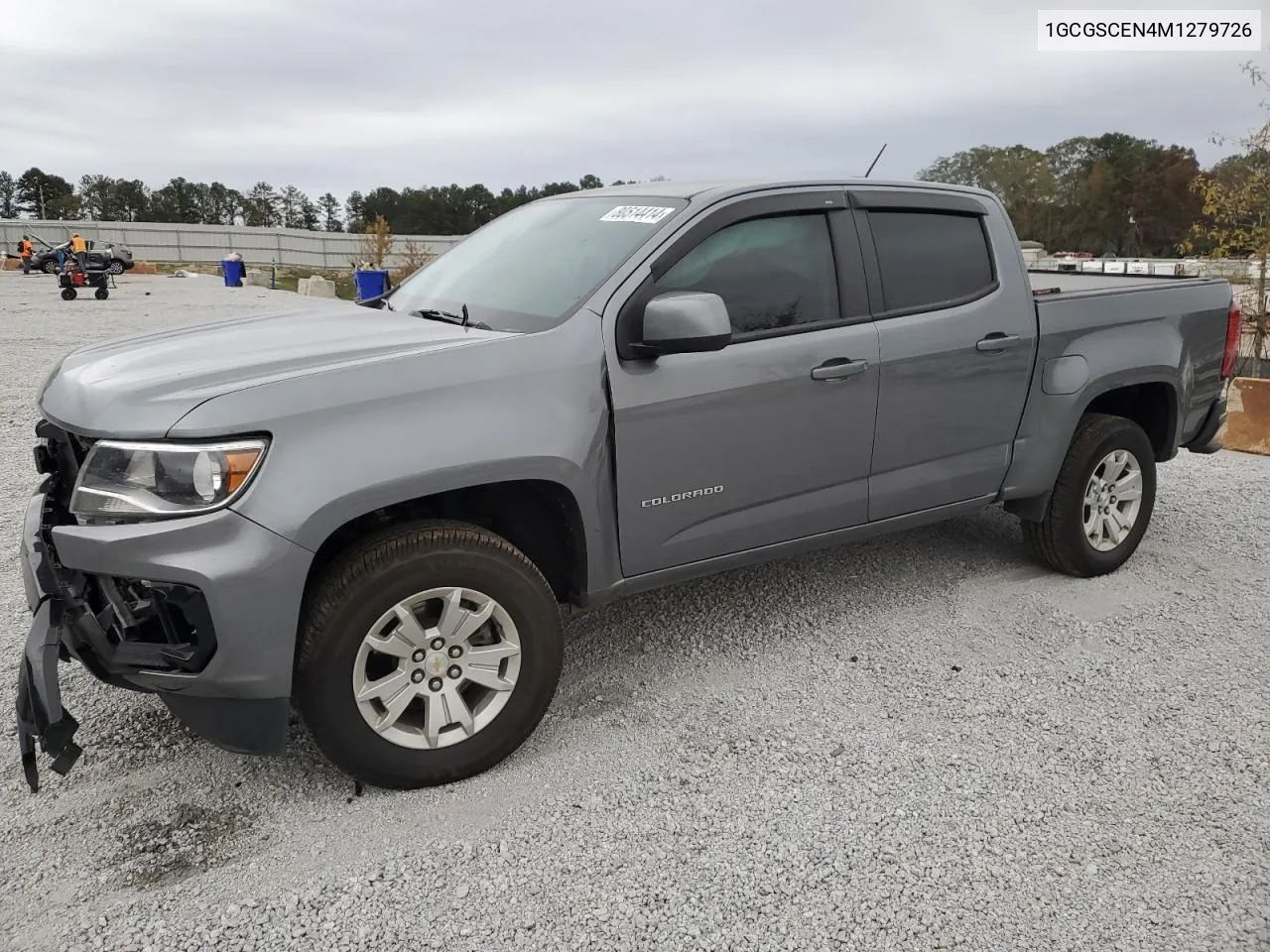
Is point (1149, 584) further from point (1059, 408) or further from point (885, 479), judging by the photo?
point (885, 479)

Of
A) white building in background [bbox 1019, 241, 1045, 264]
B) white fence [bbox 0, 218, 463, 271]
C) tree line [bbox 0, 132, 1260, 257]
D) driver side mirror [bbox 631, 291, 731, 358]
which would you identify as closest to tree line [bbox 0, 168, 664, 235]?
tree line [bbox 0, 132, 1260, 257]

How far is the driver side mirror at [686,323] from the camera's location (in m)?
3.05

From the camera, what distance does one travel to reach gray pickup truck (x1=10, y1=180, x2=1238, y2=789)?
262 cm

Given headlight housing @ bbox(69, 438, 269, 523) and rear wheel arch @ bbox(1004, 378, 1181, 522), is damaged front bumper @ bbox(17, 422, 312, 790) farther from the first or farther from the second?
rear wheel arch @ bbox(1004, 378, 1181, 522)

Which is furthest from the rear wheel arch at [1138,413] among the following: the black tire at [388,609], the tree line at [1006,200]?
the tree line at [1006,200]

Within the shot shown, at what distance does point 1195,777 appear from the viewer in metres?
3.07

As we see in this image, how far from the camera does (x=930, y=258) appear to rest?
159 inches

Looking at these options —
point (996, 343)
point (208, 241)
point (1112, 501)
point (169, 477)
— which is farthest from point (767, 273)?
point (208, 241)

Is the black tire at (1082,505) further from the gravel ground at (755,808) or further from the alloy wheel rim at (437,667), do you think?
the alloy wheel rim at (437,667)

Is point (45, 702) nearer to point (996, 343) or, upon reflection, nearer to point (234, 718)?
point (234, 718)

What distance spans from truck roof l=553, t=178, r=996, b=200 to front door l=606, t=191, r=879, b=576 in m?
0.08

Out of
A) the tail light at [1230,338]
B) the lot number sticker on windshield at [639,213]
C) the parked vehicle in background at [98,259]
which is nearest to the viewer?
the lot number sticker on windshield at [639,213]

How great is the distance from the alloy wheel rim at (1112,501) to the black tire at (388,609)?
283cm

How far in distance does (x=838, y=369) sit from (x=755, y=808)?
1605 mm
